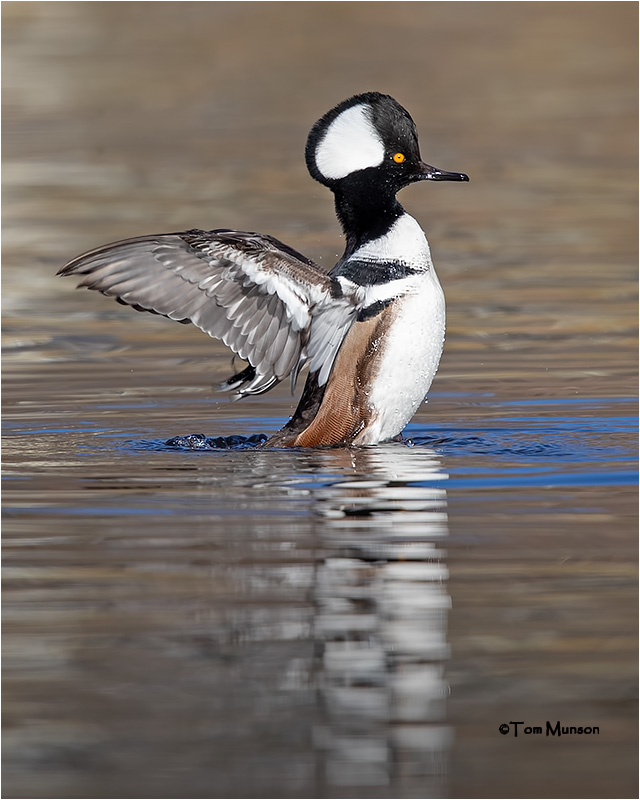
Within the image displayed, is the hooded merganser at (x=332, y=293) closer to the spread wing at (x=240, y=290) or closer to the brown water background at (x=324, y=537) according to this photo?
the spread wing at (x=240, y=290)

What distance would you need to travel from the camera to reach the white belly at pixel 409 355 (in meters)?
8.63

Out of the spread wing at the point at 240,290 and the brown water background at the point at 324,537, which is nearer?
the brown water background at the point at 324,537

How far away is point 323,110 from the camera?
72.3ft

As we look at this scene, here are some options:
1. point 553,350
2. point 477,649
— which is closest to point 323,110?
point 553,350

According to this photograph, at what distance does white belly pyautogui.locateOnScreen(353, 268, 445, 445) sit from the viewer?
8.63 metres

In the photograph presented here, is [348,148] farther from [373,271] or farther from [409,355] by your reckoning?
[409,355]

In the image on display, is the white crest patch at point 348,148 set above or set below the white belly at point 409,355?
above

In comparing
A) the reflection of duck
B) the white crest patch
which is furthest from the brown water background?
the white crest patch

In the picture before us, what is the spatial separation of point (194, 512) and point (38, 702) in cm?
219

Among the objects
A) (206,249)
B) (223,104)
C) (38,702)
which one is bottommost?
(38,702)

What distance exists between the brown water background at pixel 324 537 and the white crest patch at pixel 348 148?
1.56 meters

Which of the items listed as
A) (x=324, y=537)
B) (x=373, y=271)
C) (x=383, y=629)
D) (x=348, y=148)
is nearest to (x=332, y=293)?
(x=373, y=271)

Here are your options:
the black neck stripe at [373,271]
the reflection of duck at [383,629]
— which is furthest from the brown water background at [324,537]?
the black neck stripe at [373,271]

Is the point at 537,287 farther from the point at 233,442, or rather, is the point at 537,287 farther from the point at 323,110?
the point at 323,110
